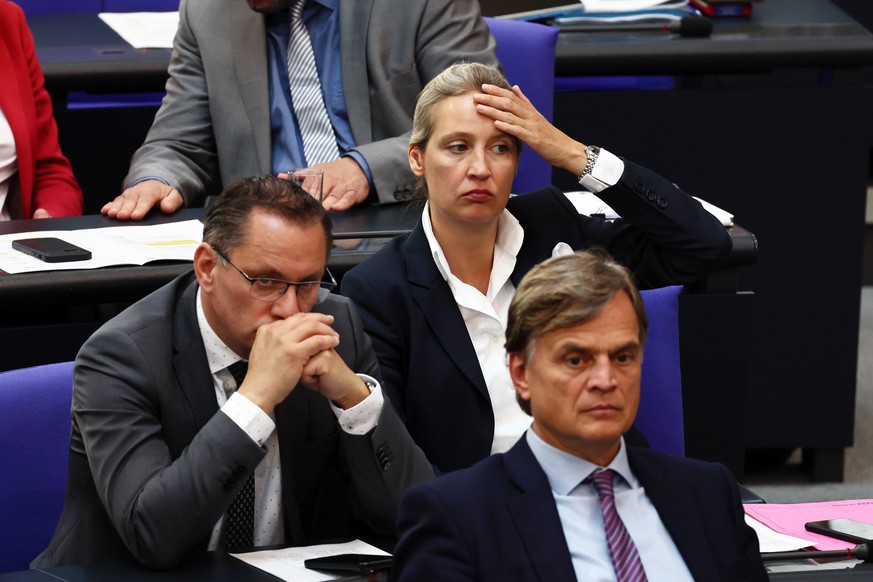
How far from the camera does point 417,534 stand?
1.69 metres

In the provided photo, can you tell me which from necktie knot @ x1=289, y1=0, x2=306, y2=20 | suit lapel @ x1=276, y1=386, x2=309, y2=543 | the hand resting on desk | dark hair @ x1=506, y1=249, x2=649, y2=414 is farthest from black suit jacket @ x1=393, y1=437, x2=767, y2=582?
necktie knot @ x1=289, y1=0, x2=306, y2=20

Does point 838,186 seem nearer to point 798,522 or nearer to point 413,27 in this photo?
point 413,27

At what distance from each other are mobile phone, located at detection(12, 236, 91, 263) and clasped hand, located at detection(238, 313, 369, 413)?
2.63 feet

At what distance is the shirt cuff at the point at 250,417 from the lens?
2.01m

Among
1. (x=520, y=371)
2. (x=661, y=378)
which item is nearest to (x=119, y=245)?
(x=661, y=378)

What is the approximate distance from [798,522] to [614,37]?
2.11 m

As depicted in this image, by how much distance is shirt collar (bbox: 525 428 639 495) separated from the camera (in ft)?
5.77

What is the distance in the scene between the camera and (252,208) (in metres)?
2.13

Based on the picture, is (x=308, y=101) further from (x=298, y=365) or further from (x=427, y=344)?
(x=298, y=365)

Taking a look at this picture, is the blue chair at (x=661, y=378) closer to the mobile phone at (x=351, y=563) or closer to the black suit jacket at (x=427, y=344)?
the black suit jacket at (x=427, y=344)

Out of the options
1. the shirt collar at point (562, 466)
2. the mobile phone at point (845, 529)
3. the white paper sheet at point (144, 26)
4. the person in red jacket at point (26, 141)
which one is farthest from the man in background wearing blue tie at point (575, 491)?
the white paper sheet at point (144, 26)

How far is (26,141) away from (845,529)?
219 cm

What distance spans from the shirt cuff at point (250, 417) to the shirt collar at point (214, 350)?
15cm

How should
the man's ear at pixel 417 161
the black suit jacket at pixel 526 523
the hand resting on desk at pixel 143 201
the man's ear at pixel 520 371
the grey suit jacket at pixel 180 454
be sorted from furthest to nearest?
the hand resting on desk at pixel 143 201 → the man's ear at pixel 417 161 → the grey suit jacket at pixel 180 454 → the man's ear at pixel 520 371 → the black suit jacket at pixel 526 523
